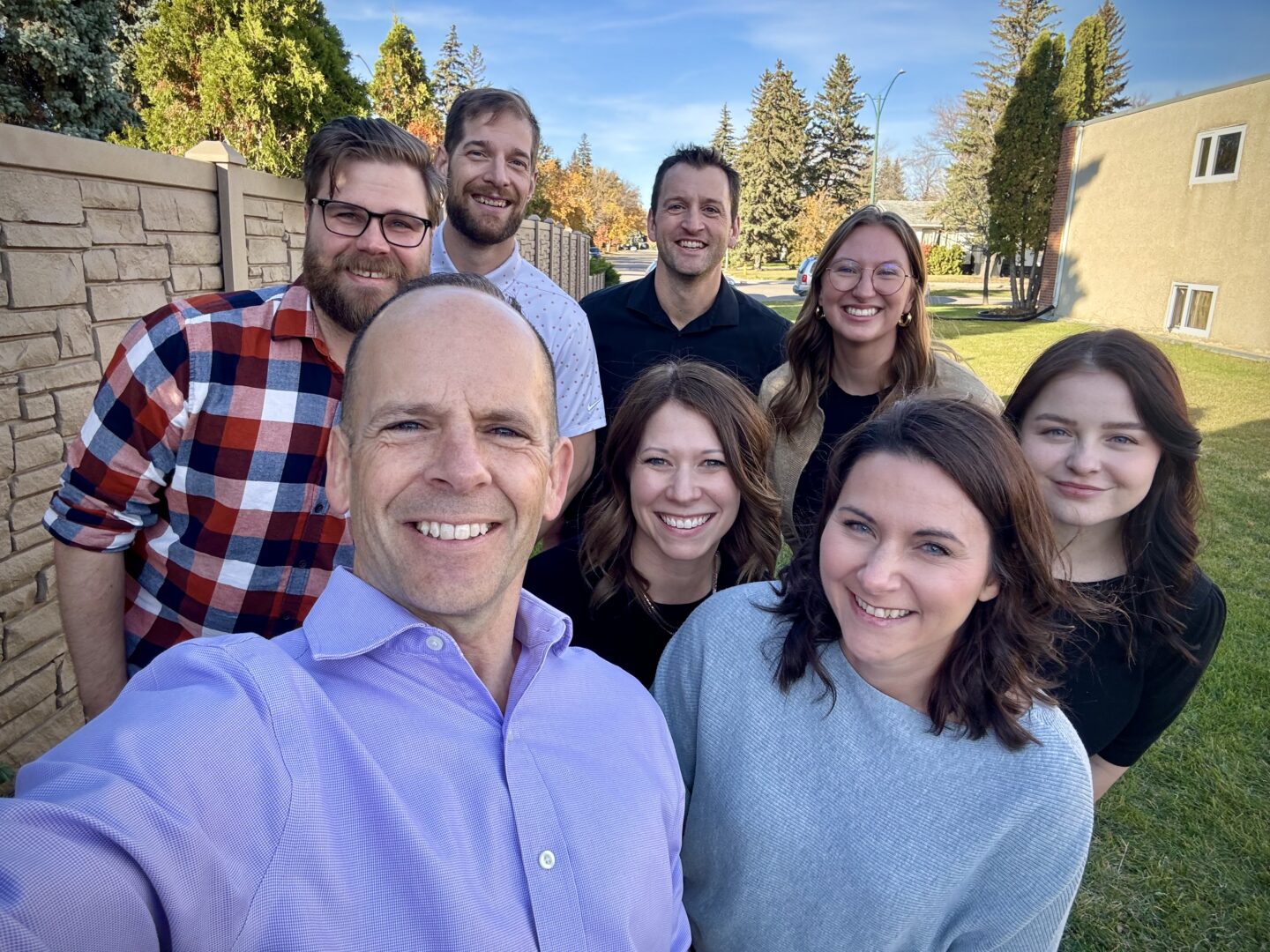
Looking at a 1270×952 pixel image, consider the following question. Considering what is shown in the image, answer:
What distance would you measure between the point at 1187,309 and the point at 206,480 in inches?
834

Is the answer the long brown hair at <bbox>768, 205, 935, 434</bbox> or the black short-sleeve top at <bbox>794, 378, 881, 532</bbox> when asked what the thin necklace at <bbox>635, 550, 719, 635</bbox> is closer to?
the black short-sleeve top at <bbox>794, 378, 881, 532</bbox>

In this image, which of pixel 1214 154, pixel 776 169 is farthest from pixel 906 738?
pixel 776 169

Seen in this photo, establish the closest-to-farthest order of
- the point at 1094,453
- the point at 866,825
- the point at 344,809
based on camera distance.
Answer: the point at 344,809
the point at 866,825
the point at 1094,453

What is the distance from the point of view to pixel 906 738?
1676 mm

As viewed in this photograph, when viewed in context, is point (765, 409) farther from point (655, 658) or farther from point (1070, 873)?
point (1070, 873)

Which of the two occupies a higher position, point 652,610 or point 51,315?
point 51,315

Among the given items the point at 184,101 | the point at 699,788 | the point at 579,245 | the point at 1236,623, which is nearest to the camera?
the point at 699,788

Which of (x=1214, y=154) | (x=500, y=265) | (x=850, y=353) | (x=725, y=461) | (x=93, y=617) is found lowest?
(x=93, y=617)

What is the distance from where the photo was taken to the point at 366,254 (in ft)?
7.66

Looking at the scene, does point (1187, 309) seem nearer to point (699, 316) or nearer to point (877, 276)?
point (699, 316)

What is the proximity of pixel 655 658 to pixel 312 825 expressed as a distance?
1.40m

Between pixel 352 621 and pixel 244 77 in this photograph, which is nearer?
pixel 352 621

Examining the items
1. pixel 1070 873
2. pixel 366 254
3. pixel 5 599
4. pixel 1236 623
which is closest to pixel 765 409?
pixel 366 254

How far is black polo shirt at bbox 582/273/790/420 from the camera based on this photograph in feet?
12.7
